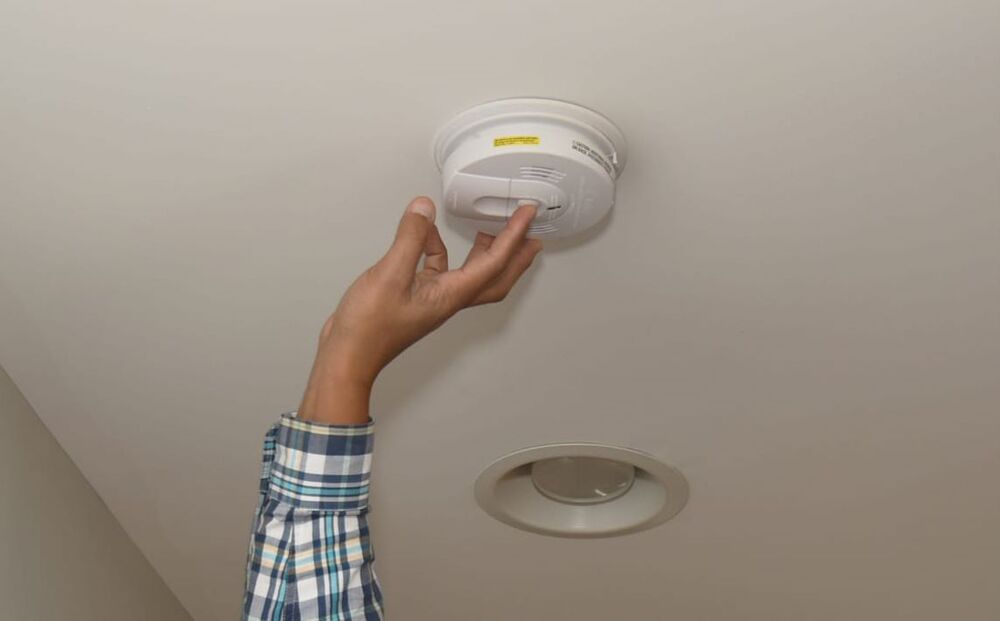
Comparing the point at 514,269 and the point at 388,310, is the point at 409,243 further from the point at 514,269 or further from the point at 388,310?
the point at 514,269

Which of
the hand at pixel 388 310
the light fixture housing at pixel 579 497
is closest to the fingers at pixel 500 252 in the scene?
the hand at pixel 388 310

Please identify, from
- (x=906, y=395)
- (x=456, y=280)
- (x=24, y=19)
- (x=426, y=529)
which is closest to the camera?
(x=24, y=19)

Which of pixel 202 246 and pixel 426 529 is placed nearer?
pixel 202 246

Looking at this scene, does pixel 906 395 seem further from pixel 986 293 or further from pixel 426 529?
pixel 426 529

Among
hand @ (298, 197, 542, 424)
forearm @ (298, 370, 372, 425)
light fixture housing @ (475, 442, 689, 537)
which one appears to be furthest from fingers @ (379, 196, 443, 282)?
light fixture housing @ (475, 442, 689, 537)

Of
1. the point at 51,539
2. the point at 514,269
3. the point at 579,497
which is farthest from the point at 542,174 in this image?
the point at 51,539

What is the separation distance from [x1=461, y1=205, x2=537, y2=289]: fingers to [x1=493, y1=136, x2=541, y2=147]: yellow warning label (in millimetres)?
79

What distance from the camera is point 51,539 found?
151 cm

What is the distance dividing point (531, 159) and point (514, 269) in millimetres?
152

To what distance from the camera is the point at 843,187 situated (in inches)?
40.1

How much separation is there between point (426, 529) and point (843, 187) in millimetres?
1026

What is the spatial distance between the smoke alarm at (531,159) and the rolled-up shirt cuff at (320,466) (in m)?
0.28

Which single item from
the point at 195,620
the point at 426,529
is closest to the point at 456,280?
the point at 426,529

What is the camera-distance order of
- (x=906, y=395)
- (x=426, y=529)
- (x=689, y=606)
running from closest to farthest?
(x=906, y=395), (x=426, y=529), (x=689, y=606)
